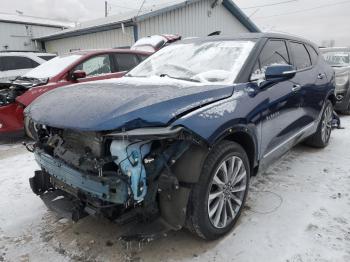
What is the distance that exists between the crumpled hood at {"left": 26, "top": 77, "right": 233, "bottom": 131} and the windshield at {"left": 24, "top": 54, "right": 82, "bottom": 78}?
11.3ft

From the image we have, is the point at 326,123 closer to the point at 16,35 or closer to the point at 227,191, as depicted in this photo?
the point at 227,191

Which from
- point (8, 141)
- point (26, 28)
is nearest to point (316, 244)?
point (8, 141)

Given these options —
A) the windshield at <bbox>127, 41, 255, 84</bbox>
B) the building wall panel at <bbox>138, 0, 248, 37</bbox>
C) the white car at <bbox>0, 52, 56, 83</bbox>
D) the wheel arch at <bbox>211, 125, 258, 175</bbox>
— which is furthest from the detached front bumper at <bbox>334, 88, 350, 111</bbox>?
the white car at <bbox>0, 52, 56, 83</bbox>

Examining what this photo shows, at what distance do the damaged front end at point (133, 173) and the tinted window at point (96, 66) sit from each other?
13.3 ft

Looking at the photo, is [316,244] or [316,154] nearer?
[316,244]

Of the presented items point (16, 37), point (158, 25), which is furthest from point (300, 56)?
point (16, 37)

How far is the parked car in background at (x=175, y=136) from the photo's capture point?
2.13 m

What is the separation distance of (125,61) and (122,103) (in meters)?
4.94

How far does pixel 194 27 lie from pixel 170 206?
1359cm

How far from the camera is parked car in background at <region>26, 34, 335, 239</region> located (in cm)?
213

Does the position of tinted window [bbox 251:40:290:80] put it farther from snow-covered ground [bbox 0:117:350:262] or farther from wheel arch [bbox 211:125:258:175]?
snow-covered ground [bbox 0:117:350:262]

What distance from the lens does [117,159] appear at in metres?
2.17

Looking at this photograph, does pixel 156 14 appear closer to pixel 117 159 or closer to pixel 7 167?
pixel 7 167

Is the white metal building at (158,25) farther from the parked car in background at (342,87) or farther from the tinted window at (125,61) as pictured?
the parked car in background at (342,87)
